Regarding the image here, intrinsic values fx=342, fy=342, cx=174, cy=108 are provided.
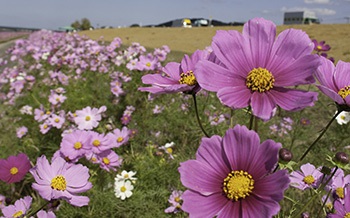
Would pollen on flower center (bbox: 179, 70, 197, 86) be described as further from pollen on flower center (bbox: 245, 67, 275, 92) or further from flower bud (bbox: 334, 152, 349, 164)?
flower bud (bbox: 334, 152, 349, 164)

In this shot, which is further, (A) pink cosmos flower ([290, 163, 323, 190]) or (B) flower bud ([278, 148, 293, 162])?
(A) pink cosmos flower ([290, 163, 323, 190])

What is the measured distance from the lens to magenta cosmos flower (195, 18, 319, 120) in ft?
1.94

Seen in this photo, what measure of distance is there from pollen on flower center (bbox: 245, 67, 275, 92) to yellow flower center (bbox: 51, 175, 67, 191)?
67 cm

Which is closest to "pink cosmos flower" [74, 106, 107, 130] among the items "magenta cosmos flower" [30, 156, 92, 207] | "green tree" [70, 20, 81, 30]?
"magenta cosmos flower" [30, 156, 92, 207]

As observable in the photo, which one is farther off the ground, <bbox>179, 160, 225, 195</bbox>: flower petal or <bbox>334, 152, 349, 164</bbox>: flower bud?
<bbox>179, 160, 225, 195</bbox>: flower petal

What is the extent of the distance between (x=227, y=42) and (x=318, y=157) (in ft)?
8.17

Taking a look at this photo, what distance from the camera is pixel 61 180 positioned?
1033mm

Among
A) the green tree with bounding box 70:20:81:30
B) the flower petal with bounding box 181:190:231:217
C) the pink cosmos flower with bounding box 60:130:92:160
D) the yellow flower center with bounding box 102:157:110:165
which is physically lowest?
the green tree with bounding box 70:20:81:30

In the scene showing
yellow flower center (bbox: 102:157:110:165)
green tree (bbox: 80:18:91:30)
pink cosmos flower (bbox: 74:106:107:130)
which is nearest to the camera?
yellow flower center (bbox: 102:157:110:165)

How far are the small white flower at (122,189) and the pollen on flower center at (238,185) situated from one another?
1270 mm

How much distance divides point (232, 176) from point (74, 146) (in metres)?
0.96

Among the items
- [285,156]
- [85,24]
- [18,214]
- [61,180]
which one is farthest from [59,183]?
[85,24]

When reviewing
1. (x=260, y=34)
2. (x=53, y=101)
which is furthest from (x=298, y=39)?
(x=53, y=101)

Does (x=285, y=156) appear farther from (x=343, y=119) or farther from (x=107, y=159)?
(x=343, y=119)
